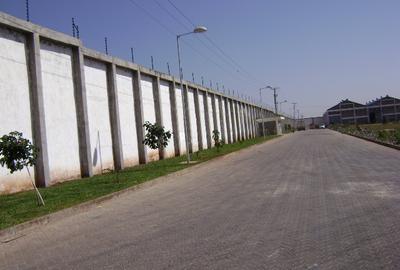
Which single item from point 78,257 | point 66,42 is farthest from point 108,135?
point 78,257

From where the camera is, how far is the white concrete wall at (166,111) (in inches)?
1266

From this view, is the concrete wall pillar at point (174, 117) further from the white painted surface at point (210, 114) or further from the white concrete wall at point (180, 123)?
the white painted surface at point (210, 114)

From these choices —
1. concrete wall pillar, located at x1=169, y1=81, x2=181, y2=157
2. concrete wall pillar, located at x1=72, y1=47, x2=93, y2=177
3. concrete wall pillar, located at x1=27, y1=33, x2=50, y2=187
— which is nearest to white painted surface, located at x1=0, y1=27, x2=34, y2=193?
concrete wall pillar, located at x1=27, y1=33, x2=50, y2=187

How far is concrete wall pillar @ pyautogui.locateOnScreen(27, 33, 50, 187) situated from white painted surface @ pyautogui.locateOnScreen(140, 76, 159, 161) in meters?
11.6

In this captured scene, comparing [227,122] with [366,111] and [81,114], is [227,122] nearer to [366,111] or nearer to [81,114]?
[81,114]

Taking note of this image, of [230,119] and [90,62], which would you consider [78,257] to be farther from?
[230,119]

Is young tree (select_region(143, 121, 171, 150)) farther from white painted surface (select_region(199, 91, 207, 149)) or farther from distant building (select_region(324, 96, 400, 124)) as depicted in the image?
distant building (select_region(324, 96, 400, 124))

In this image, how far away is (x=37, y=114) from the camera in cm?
1653

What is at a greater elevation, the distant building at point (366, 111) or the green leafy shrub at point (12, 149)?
the distant building at point (366, 111)

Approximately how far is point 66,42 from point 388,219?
1540cm

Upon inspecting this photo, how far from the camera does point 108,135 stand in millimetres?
23172

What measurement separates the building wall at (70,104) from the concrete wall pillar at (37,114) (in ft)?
0.12

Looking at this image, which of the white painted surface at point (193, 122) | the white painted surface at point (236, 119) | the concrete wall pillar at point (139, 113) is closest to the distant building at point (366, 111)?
the white painted surface at point (236, 119)

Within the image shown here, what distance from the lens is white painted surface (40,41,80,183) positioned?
58.6ft
